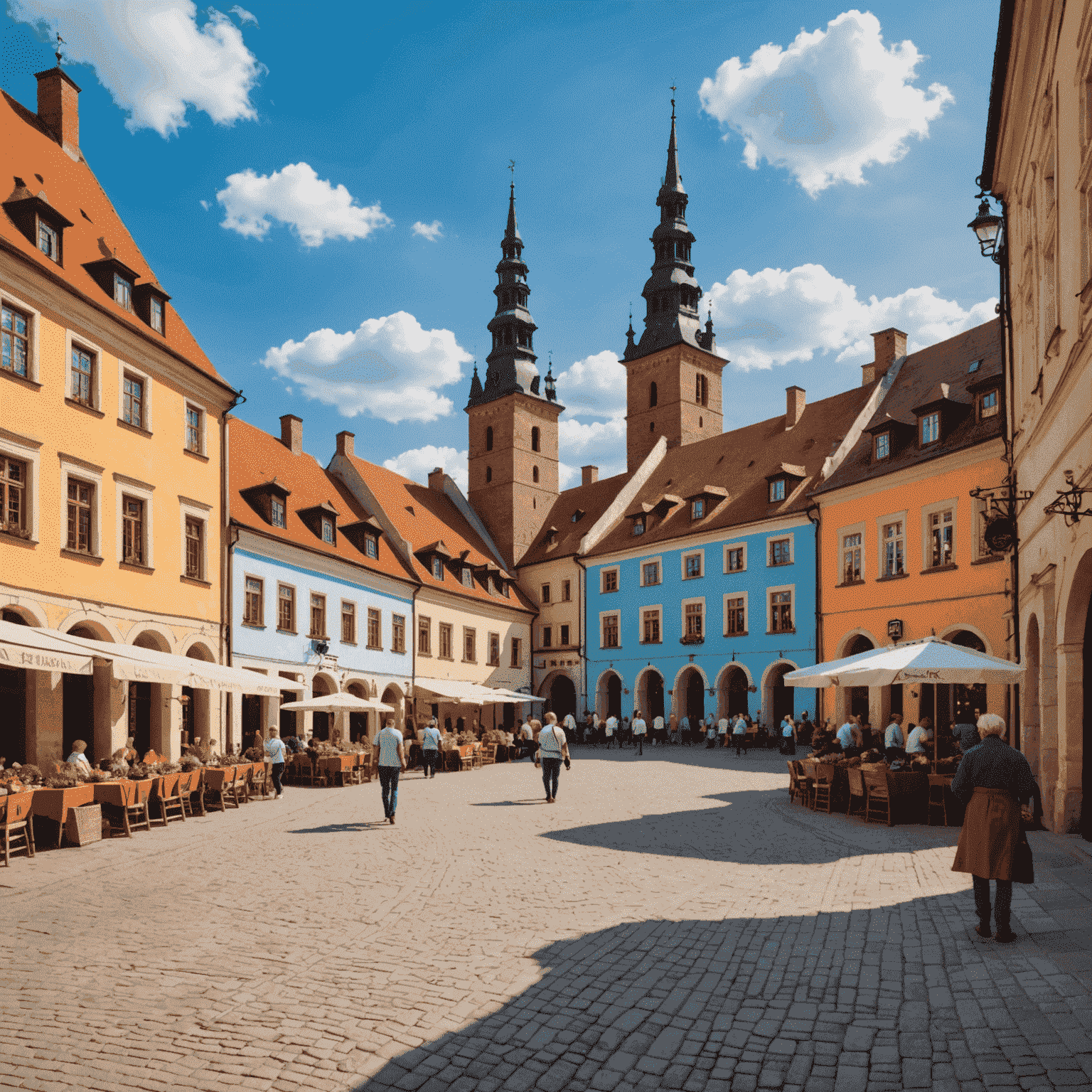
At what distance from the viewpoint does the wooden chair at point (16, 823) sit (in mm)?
12805

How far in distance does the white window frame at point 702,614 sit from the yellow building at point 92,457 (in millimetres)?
22032

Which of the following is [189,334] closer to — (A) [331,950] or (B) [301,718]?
(B) [301,718]

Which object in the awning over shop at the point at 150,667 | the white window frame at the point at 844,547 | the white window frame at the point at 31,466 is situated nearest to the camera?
the awning over shop at the point at 150,667

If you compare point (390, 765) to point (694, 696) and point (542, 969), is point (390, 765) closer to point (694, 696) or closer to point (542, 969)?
point (542, 969)

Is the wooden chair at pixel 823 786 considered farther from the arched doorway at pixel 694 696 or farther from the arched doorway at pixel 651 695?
the arched doorway at pixel 651 695

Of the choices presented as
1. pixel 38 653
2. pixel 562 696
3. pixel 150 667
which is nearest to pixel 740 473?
pixel 562 696

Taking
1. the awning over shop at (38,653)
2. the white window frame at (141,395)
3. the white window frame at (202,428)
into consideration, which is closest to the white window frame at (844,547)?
the white window frame at (202,428)

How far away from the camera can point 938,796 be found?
52.9 ft

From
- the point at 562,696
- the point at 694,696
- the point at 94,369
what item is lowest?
the point at 562,696

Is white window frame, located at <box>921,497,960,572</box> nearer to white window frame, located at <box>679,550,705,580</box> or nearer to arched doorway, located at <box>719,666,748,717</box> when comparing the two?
arched doorway, located at <box>719,666,748,717</box>

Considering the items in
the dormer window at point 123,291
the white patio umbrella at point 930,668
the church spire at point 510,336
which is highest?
the church spire at point 510,336

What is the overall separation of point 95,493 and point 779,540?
25.8 m

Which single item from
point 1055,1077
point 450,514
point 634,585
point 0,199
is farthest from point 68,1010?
point 450,514

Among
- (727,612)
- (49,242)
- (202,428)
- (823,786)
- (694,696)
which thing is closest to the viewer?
(823,786)
